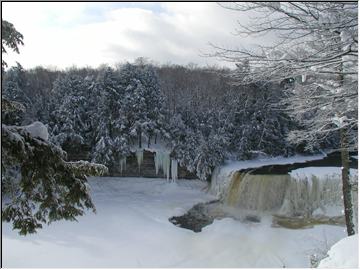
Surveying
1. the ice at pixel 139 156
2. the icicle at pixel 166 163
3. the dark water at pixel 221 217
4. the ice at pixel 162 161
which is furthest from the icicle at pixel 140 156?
the dark water at pixel 221 217

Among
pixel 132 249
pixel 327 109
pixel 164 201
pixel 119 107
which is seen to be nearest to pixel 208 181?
pixel 164 201

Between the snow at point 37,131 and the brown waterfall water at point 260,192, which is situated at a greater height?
the snow at point 37,131

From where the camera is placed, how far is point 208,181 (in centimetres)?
1638

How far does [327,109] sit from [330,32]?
53.8 inches

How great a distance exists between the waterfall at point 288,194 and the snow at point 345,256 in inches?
361

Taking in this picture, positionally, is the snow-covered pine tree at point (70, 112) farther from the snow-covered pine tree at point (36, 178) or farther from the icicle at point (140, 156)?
the snow-covered pine tree at point (36, 178)

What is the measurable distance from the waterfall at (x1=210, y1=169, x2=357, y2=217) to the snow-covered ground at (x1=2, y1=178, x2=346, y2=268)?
1.14 metres

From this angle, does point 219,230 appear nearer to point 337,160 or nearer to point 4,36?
point 337,160

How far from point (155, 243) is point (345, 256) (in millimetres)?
7664

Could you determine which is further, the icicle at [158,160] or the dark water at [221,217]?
the icicle at [158,160]

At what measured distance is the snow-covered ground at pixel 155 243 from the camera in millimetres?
9266

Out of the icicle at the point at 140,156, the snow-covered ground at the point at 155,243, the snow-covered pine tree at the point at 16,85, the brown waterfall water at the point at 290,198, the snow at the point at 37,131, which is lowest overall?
the snow-covered ground at the point at 155,243

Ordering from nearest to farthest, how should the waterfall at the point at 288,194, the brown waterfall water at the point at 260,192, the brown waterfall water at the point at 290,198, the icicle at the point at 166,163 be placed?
the brown waterfall water at the point at 290,198, the waterfall at the point at 288,194, the brown waterfall water at the point at 260,192, the icicle at the point at 166,163

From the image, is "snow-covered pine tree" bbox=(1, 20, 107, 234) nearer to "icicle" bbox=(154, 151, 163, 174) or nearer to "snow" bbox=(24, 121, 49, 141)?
"snow" bbox=(24, 121, 49, 141)
